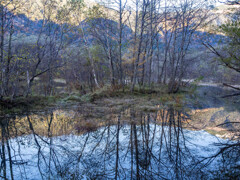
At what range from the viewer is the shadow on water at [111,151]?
136 inches

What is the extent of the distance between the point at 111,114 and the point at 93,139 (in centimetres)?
298

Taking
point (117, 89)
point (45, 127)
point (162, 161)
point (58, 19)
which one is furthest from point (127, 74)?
point (162, 161)

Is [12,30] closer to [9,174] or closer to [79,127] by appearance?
[79,127]

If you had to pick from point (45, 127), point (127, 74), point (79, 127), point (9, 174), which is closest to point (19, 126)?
point (45, 127)

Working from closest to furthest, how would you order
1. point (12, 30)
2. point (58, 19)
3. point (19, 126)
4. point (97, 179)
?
point (97, 179) → point (19, 126) → point (12, 30) → point (58, 19)

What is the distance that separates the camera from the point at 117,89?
13188mm

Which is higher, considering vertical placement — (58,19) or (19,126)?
(58,19)

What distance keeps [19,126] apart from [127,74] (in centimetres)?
1100

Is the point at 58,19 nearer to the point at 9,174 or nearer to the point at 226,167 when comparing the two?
the point at 9,174

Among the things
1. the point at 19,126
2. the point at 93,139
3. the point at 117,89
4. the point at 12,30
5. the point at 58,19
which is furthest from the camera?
the point at 117,89

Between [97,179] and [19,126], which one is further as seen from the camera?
[19,126]

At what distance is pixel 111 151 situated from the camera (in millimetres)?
4375

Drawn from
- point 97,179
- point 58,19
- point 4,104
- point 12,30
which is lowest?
point 97,179

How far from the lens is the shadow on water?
345 cm
